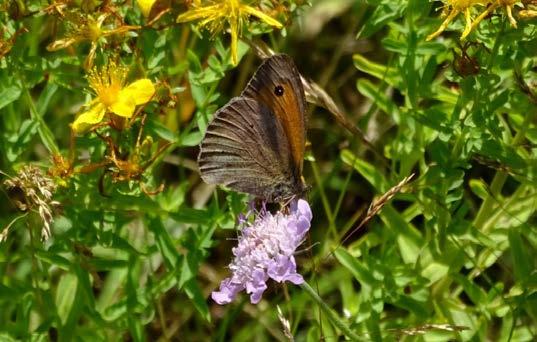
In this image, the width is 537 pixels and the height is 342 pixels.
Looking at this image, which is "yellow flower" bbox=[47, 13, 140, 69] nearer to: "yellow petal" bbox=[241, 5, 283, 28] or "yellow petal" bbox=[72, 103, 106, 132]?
"yellow petal" bbox=[72, 103, 106, 132]

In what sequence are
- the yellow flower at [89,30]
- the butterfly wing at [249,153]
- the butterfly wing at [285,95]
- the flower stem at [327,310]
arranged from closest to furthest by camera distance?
the flower stem at [327,310] → the butterfly wing at [285,95] → the butterfly wing at [249,153] → the yellow flower at [89,30]

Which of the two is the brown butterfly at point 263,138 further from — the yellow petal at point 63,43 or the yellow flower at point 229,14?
the yellow petal at point 63,43

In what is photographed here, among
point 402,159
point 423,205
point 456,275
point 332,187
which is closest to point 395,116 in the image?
point 402,159

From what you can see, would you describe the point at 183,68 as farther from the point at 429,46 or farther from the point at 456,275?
the point at 456,275

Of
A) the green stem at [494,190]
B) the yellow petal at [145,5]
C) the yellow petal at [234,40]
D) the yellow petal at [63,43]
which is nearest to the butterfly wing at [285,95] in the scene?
the yellow petal at [234,40]

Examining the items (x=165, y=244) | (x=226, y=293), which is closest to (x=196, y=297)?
(x=165, y=244)

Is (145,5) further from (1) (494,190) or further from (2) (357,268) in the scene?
(1) (494,190)
